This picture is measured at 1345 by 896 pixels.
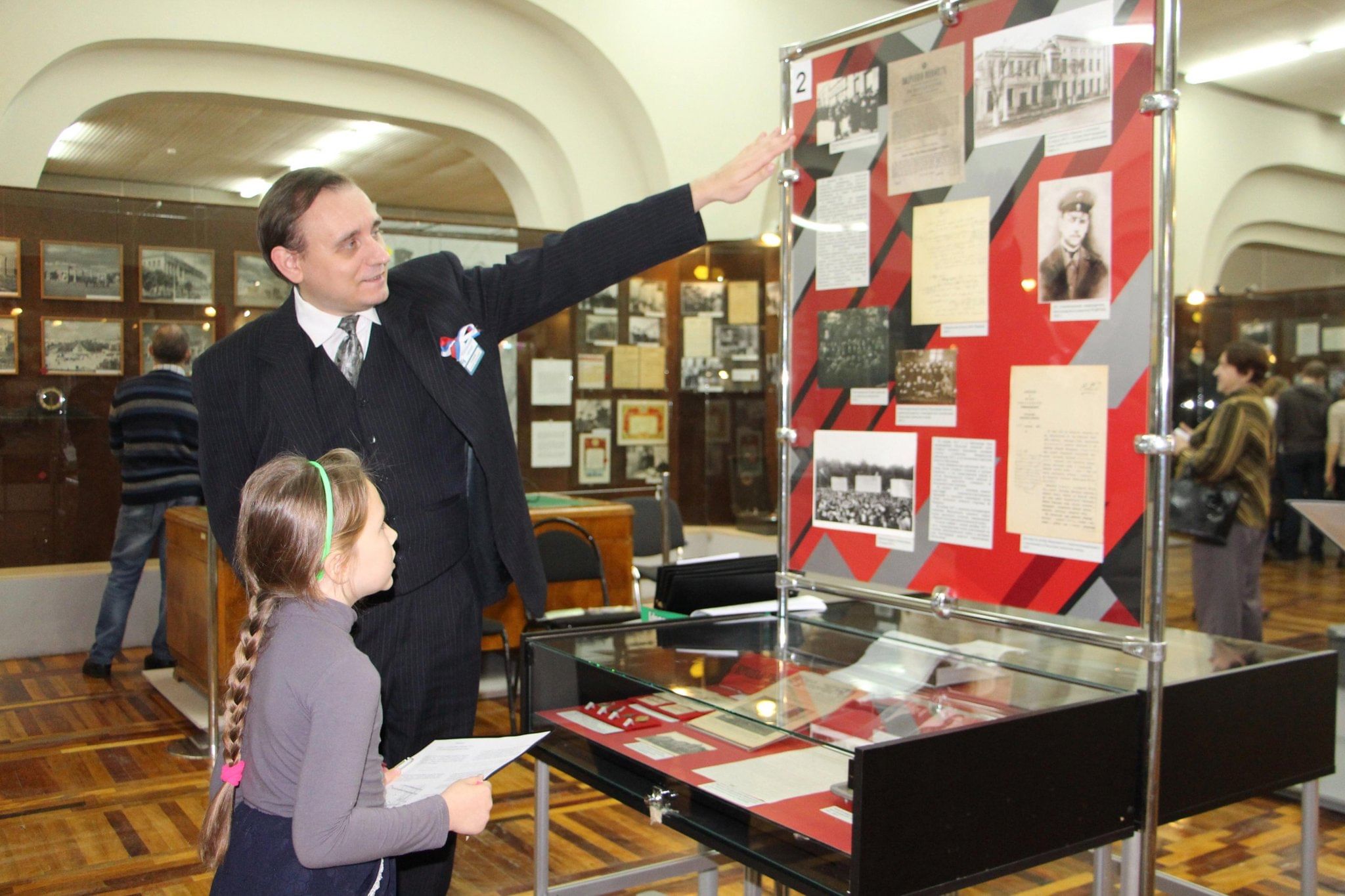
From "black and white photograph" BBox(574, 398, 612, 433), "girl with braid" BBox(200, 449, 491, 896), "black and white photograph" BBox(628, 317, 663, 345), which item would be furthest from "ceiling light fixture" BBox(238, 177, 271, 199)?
"girl with braid" BBox(200, 449, 491, 896)

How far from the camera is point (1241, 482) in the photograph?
5.14 metres

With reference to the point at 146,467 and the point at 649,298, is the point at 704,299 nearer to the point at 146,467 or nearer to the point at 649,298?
the point at 649,298

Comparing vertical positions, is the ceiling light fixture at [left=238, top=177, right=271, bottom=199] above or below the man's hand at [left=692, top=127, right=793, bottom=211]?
above

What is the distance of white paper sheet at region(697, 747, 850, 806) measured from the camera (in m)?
1.60

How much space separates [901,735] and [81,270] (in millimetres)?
6020

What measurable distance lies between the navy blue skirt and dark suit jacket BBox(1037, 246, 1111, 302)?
1273mm

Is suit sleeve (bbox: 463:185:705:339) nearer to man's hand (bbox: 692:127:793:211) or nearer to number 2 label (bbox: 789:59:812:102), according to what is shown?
man's hand (bbox: 692:127:793:211)

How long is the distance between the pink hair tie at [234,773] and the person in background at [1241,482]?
4.69 meters

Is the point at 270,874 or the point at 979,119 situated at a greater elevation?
the point at 979,119

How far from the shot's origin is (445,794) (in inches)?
59.2

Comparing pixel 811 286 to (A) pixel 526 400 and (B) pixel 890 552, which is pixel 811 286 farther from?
(A) pixel 526 400

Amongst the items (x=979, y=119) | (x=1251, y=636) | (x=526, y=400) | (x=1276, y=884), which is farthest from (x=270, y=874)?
(x=526, y=400)

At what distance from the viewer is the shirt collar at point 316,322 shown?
2.02 m

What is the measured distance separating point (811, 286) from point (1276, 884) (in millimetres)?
2419
